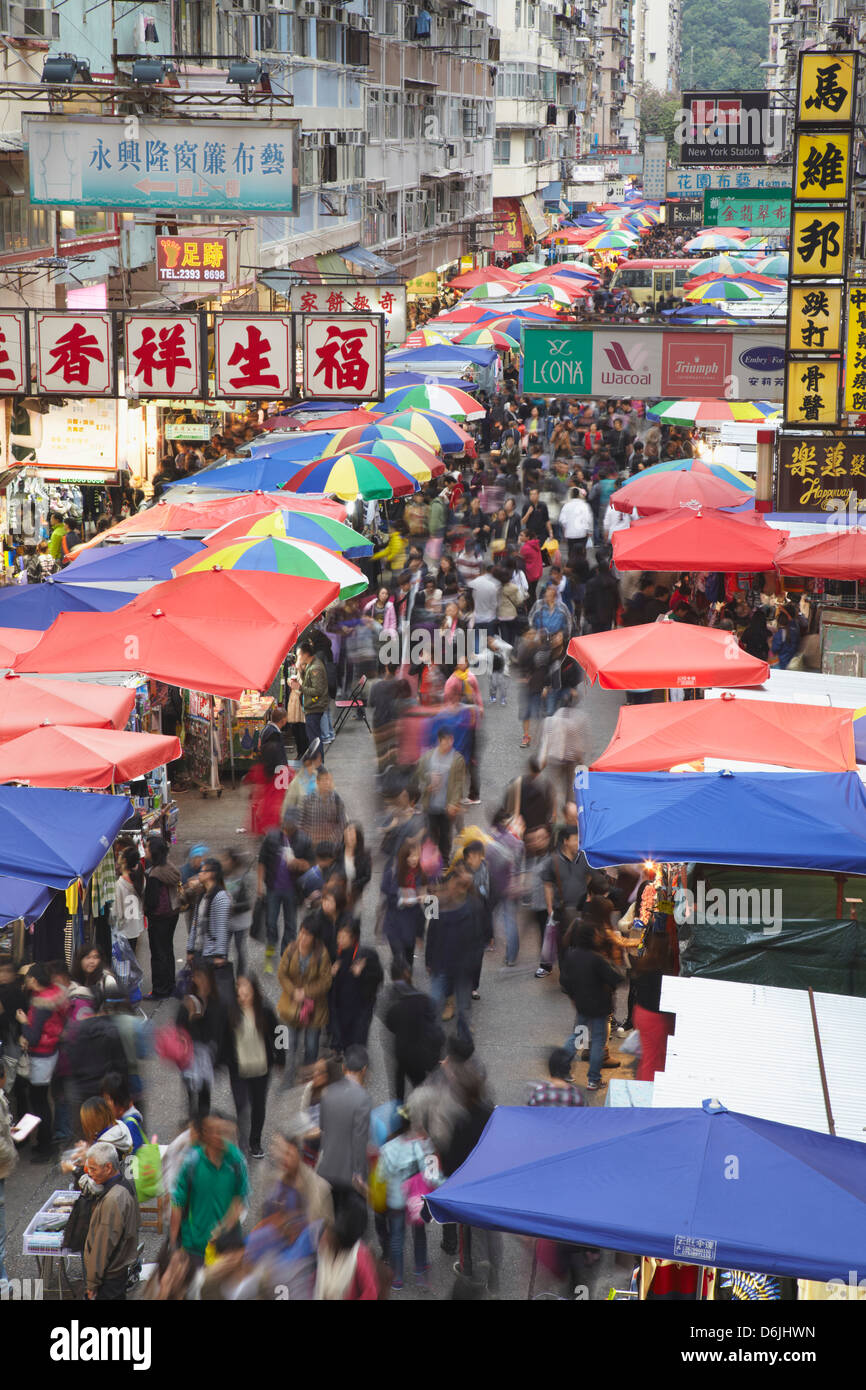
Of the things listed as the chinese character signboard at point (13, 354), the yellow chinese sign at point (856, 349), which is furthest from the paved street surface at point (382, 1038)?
the chinese character signboard at point (13, 354)

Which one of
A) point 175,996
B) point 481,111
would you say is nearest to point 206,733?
point 175,996

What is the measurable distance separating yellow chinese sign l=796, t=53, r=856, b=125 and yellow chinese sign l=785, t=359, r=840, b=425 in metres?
2.14

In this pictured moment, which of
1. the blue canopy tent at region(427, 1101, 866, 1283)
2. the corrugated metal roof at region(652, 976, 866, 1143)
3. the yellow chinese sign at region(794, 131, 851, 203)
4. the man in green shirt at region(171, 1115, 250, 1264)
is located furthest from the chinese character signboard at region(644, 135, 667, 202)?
the blue canopy tent at region(427, 1101, 866, 1283)

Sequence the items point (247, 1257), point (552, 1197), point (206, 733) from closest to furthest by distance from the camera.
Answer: point (552, 1197), point (247, 1257), point (206, 733)

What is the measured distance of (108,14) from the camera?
23594 mm

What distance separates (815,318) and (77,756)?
26.5ft

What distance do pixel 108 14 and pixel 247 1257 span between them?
22.0 meters

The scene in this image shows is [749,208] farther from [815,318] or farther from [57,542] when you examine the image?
[815,318]

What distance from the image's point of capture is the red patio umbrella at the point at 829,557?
15188mm

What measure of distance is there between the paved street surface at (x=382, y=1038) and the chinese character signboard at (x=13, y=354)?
14.8ft

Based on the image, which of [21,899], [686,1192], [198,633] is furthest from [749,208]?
[686,1192]

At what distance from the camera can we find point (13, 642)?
12.7 metres

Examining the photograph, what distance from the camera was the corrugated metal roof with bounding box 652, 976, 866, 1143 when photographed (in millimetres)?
6684
